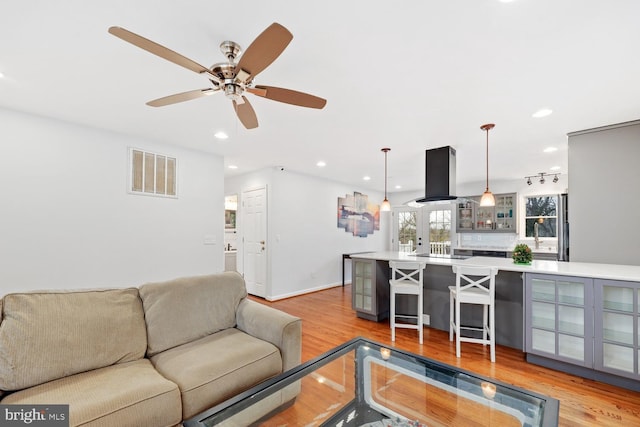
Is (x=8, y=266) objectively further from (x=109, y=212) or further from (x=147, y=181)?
(x=147, y=181)

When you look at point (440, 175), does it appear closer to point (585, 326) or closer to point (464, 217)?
point (585, 326)

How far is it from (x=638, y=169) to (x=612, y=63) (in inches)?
68.1

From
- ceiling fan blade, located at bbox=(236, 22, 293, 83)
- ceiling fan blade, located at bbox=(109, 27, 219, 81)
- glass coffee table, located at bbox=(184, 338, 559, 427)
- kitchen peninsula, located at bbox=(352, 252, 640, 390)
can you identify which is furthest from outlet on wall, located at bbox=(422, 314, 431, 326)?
ceiling fan blade, located at bbox=(109, 27, 219, 81)

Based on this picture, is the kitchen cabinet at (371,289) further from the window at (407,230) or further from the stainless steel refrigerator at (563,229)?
the window at (407,230)

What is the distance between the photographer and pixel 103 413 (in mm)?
1292

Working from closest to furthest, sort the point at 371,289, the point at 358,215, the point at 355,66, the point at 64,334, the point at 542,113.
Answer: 1. the point at 64,334
2. the point at 355,66
3. the point at 542,113
4. the point at 371,289
5. the point at 358,215

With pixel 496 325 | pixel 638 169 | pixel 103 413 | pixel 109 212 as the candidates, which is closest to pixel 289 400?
pixel 103 413

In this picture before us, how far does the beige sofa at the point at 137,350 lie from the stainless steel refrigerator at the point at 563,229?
509 centimetres

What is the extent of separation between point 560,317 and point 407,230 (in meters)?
5.22

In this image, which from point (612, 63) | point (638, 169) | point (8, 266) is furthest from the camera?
point (638, 169)

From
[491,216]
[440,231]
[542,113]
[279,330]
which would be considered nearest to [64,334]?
[279,330]

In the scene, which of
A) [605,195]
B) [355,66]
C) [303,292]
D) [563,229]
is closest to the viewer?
[355,66]

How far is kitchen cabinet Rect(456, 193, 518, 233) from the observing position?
6.18 m

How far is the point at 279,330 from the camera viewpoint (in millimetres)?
2062
